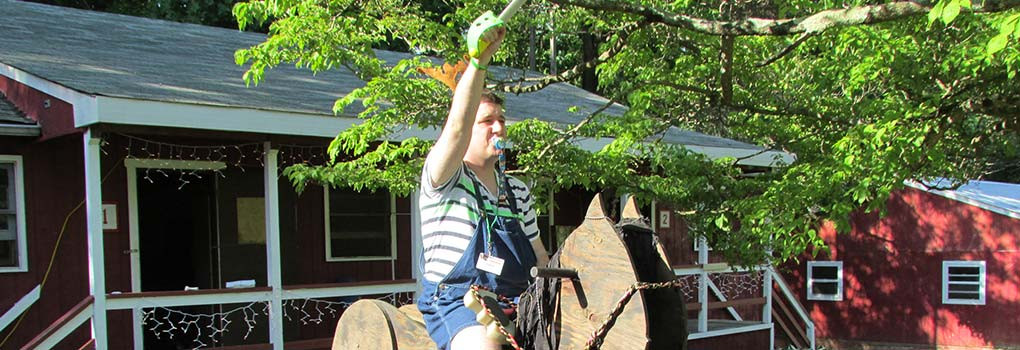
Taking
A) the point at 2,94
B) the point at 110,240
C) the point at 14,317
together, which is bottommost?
the point at 14,317

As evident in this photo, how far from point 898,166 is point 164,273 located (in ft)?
26.6

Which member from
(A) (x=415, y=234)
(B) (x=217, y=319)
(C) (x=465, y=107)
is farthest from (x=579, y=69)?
(B) (x=217, y=319)

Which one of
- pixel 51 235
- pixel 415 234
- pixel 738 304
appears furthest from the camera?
pixel 738 304

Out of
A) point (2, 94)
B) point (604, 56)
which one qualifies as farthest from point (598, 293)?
point (2, 94)

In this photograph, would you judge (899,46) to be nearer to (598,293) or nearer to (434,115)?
(434,115)

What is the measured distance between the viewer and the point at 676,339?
285cm

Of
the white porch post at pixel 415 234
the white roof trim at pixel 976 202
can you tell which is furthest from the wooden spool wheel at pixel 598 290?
the white roof trim at pixel 976 202

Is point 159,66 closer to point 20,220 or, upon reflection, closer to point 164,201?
point 164,201

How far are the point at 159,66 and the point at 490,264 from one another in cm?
716

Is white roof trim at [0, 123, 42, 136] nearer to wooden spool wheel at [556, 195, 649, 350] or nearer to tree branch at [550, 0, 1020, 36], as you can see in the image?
tree branch at [550, 0, 1020, 36]

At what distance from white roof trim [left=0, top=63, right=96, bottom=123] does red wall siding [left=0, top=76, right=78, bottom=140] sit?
12cm

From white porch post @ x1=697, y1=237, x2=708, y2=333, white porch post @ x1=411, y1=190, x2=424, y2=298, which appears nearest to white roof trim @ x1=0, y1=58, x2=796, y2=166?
white porch post @ x1=411, y1=190, x2=424, y2=298

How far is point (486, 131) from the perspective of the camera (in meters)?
3.15

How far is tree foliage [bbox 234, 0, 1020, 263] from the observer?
5938 millimetres
